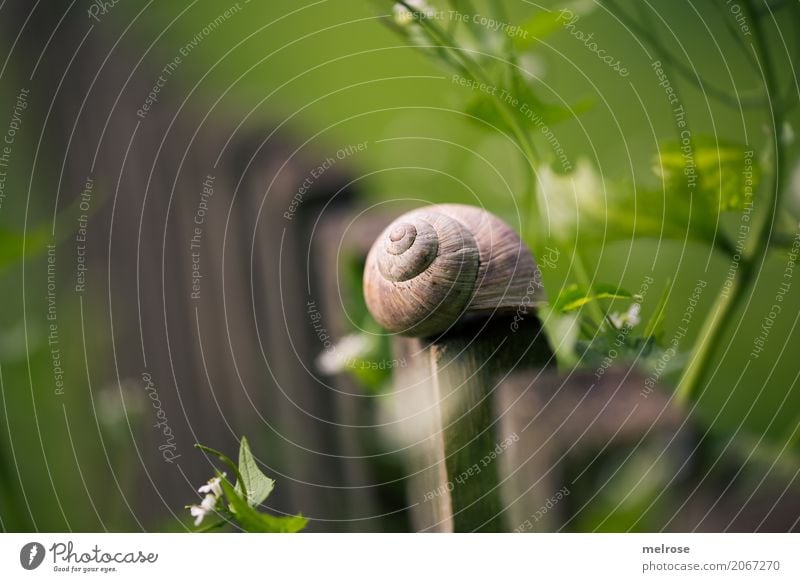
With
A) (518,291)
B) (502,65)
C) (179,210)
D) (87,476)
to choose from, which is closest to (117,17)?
(179,210)

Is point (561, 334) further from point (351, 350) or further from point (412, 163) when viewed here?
point (412, 163)

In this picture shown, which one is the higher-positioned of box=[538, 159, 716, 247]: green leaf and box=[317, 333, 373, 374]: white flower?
box=[538, 159, 716, 247]: green leaf

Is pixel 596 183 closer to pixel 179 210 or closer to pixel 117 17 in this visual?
pixel 179 210

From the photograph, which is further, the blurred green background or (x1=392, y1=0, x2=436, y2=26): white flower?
the blurred green background

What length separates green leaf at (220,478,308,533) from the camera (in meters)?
0.43

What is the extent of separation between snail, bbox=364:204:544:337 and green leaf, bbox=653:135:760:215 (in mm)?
147

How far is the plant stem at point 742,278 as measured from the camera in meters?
0.44

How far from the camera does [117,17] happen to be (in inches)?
44.8

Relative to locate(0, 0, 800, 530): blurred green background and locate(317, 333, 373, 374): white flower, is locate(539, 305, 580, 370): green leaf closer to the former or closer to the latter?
locate(0, 0, 800, 530): blurred green background
